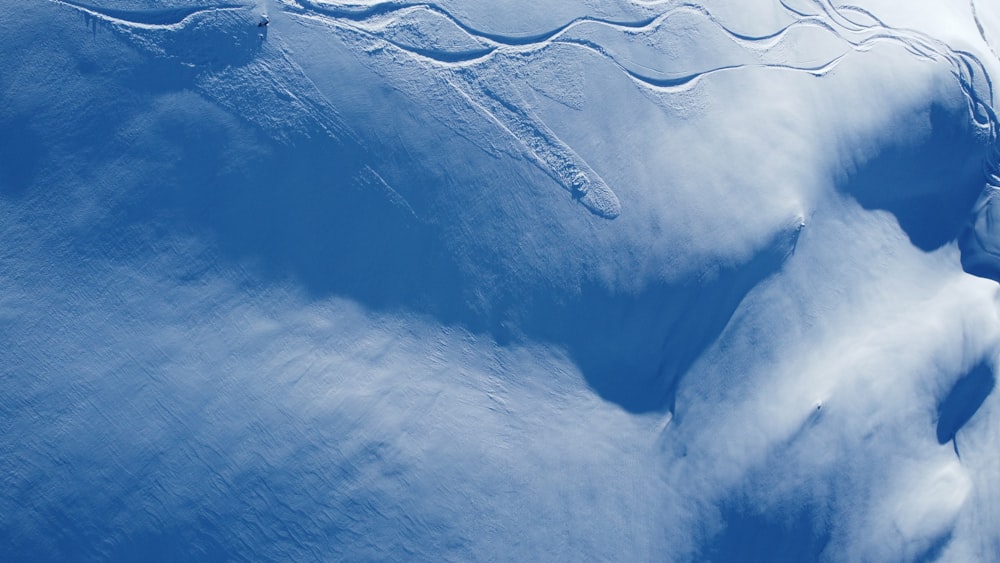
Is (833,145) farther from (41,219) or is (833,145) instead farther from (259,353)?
(41,219)

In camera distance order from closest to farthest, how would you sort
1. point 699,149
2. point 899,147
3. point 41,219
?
point 41,219
point 699,149
point 899,147

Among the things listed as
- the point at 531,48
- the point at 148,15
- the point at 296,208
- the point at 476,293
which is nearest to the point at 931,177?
the point at 531,48

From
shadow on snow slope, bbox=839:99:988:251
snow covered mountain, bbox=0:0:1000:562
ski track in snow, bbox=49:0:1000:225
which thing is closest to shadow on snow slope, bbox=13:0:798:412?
snow covered mountain, bbox=0:0:1000:562

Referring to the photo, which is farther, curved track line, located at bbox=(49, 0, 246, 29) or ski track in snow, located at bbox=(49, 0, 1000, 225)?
ski track in snow, located at bbox=(49, 0, 1000, 225)

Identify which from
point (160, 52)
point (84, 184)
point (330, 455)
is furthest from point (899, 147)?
point (84, 184)

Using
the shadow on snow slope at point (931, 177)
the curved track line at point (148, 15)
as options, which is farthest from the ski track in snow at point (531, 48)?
the shadow on snow slope at point (931, 177)

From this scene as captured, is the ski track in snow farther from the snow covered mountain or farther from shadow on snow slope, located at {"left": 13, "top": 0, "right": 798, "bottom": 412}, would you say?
shadow on snow slope, located at {"left": 13, "top": 0, "right": 798, "bottom": 412}

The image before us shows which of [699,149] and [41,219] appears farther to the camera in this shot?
[699,149]

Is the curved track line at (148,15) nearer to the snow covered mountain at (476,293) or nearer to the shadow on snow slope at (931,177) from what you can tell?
the snow covered mountain at (476,293)

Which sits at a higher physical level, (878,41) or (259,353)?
(878,41)

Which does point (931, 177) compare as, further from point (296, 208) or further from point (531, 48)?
point (296, 208)
